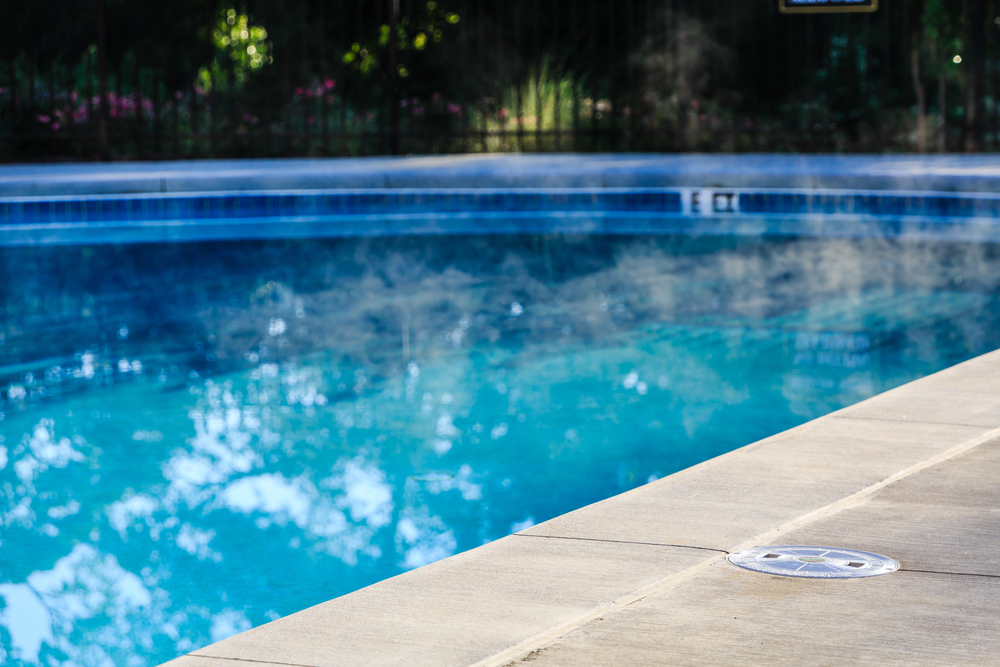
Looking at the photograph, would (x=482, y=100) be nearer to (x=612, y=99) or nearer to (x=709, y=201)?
(x=612, y=99)

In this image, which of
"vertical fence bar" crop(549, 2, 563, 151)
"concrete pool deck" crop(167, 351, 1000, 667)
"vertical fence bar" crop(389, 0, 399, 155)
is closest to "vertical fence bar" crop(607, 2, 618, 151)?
"vertical fence bar" crop(549, 2, 563, 151)

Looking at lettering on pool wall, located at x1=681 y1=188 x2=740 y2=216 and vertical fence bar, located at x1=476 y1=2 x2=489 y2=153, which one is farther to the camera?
vertical fence bar, located at x1=476 y1=2 x2=489 y2=153

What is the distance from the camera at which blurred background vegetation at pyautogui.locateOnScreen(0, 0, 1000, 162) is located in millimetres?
11930

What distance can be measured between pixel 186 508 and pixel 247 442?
25.6 inches

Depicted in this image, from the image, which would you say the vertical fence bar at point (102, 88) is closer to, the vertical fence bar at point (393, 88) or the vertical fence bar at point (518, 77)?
the vertical fence bar at point (393, 88)

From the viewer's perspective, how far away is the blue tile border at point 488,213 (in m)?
8.62

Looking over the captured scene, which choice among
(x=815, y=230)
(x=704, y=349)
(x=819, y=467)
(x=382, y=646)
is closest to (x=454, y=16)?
(x=815, y=230)

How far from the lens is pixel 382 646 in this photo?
179 centimetres

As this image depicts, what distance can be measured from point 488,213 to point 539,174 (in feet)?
1.62

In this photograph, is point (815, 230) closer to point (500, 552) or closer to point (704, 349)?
point (704, 349)

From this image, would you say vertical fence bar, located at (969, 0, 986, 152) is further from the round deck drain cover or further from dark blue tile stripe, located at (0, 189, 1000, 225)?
the round deck drain cover

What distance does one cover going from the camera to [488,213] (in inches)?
379

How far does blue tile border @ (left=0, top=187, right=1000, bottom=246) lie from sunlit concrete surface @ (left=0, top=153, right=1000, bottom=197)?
0.22ft

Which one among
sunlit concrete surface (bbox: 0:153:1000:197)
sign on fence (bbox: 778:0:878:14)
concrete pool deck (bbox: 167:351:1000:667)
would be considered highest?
sign on fence (bbox: 778:0:878:14)
